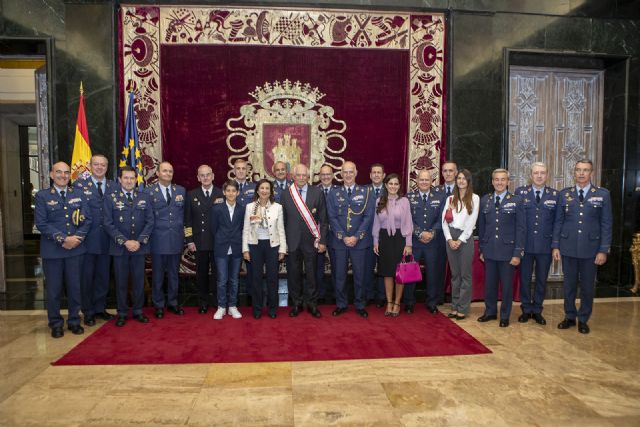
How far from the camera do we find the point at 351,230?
4.47 meters

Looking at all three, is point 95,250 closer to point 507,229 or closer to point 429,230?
point 429,230

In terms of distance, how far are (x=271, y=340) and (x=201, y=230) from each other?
144 cm

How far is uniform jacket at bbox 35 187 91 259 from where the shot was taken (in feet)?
12.4

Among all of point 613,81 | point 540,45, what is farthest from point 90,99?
point 613,81

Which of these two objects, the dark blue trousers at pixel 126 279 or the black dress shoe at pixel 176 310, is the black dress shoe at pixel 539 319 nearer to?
the black dress shoe at pixel 176 310

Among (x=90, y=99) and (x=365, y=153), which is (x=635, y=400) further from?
(x=90, y=99)

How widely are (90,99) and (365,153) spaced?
3294 mm

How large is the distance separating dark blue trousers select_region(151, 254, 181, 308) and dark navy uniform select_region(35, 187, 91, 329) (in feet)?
2.14

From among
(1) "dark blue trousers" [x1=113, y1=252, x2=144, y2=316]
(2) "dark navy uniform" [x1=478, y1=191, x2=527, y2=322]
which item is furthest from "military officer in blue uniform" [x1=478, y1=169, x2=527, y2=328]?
(1) "dark blue trousers" [x1=113, y1=252, x2=144, y2=316]

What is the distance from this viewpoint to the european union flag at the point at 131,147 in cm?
492

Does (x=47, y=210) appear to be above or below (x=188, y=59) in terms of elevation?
below

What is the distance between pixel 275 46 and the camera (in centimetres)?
544

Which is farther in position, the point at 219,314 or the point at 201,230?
the point at 201,230

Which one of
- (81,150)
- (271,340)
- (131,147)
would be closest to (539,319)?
(271,340)
